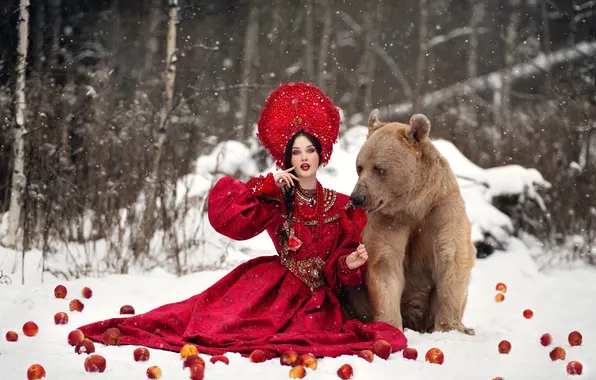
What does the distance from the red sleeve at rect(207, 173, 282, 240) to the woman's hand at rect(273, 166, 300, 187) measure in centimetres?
4

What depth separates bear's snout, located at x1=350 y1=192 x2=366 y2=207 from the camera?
329 centimetres

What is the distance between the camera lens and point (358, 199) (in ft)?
10.8

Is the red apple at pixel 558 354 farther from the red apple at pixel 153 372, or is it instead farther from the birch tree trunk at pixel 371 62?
the birch tree trunk at pixel 371 62

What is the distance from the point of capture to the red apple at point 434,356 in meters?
3.05

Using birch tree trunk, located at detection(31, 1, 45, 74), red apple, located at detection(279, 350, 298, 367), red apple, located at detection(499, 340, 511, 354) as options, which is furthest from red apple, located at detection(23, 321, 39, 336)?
birch tree trunk, located at detection(31, 1, 45, 74)

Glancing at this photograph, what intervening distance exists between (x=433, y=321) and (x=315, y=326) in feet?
2.72

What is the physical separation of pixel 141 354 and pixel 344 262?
1182 millimetres

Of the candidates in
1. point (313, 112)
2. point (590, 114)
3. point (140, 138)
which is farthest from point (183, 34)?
point (313, 112)

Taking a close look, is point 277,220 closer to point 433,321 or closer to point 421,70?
point 433,321

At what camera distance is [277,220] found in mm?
3557

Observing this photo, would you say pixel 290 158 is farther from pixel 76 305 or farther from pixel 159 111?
pixel 159 111

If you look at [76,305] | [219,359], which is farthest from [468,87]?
[219,359]

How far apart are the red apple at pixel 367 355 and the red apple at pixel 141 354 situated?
997mm

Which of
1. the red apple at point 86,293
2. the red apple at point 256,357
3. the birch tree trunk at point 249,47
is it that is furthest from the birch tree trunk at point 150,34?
the red apple at point 256,357
